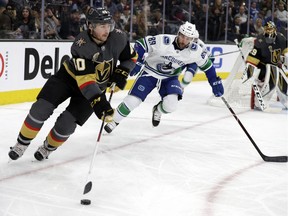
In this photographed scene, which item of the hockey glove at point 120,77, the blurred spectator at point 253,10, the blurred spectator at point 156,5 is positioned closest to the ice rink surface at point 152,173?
the hockey glove at point 120,77

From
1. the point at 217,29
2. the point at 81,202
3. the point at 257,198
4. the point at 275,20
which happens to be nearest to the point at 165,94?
the point at 257,198

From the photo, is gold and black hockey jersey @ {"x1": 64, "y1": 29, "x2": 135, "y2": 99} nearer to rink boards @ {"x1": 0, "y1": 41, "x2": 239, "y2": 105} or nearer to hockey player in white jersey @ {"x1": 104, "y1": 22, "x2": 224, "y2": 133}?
hockey player in white jersey @ {"x1": 104, "y1": 22, "x2": 224, "y2": 133}

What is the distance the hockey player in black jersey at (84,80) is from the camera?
2.84 metres

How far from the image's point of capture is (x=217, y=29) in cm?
1001

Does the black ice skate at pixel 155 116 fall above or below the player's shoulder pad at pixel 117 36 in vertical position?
below

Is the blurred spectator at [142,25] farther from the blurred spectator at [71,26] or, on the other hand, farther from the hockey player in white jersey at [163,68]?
the hockey player in white jersey at [163,68]

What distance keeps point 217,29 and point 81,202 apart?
310 inches

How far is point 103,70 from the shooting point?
10.2 feet

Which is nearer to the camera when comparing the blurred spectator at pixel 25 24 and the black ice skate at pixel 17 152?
the black ice skate at pixel 17 152

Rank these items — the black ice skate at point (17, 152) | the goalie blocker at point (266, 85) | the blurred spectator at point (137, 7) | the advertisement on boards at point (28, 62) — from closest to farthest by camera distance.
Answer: the black ice skate at point (17, 152) → the advertisement on boards at point (28, 62) → the goalie blocker at point (266, 85) → the blurred spectator at point (137, 7)

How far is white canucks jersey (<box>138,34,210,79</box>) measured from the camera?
169 inches

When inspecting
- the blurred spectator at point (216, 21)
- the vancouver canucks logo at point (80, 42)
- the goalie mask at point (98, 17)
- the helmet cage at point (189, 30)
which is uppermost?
the goalie mask at point (98, 17)

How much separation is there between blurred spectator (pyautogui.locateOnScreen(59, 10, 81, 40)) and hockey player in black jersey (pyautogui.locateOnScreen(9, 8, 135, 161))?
11.6 ft

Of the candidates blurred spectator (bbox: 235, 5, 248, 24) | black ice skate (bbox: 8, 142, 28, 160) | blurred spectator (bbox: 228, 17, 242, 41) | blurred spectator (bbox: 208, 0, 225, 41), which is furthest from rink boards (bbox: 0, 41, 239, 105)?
blurred spectator (bbox: 235, 5, 248, 24)
